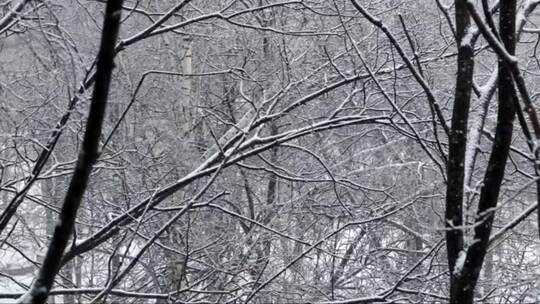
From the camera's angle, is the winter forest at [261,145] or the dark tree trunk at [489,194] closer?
the dark tree trunk at [489,194]

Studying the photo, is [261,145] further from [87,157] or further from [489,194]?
[87,157]

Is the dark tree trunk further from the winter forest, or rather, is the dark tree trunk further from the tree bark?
the winter forest

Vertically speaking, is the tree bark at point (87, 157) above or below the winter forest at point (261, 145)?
below

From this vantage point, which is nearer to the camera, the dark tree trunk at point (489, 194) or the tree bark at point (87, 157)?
the tree bark at point (87, 157)

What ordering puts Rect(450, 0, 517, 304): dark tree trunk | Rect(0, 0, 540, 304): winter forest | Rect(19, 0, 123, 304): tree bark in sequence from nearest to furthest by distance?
1. Rect(19, 0, 123, 304): tree bark
2. Rect(450, 0, 517, 304): dark tree trunk
3. Rect(0, 0, 540, 304): winter forest

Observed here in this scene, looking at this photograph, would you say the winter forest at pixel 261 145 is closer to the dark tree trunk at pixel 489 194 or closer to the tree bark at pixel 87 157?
the dark tree trunk at pixel 489 194

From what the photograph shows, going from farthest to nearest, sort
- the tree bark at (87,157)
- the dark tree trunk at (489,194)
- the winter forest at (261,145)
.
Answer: the winter forest at (261,145), the dark tree trunk at (489,194), the tree bark at (87,157)

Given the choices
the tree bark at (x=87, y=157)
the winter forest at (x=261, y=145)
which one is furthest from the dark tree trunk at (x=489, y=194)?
the winter forest at (x=261, y=145)

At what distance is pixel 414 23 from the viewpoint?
7934mm

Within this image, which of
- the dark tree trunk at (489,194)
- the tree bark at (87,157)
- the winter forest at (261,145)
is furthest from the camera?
the winter forest at (261,145)

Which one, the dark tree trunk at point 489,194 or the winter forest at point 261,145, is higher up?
the winter forest at point 261,145

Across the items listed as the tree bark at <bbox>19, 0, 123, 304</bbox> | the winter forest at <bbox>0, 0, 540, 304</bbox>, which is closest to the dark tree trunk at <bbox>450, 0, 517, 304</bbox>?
the tree bark at <bbox>19, 0, 123, 304</bbox>

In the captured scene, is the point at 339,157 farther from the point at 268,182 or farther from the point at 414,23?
the point at 414,23

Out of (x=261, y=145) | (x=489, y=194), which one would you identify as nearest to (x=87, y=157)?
(x=489, y=194)
